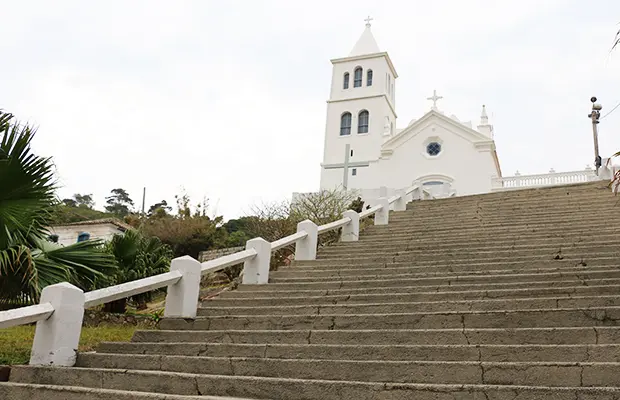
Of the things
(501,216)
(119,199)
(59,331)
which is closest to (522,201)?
(501,216)

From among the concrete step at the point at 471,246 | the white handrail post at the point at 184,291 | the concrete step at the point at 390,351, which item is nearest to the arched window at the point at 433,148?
the concrete step at the point at 471,246

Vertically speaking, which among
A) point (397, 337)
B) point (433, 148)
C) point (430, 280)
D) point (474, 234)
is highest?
point (433, 148)

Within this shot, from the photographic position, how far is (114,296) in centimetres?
641

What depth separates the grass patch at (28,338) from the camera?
703 cm

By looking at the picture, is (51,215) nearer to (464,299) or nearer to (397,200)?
(464,299)

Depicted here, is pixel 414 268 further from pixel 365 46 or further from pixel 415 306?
pixel 365 46

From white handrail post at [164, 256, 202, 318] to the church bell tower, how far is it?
33117 mm

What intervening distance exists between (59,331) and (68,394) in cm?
97

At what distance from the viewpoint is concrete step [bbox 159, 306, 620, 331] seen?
5609 millimetres

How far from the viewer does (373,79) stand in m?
46.8

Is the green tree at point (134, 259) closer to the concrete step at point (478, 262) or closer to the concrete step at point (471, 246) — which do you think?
the concrete step at point (471, 246)

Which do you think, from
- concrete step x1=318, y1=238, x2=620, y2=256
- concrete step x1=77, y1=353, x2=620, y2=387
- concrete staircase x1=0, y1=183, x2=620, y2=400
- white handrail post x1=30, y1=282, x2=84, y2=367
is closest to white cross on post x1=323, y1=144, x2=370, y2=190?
concrete step x1=318, y1=238, x2=620, y2=256

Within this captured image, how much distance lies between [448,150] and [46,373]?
34818 millimetres

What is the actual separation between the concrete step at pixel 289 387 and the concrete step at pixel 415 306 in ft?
7.03
